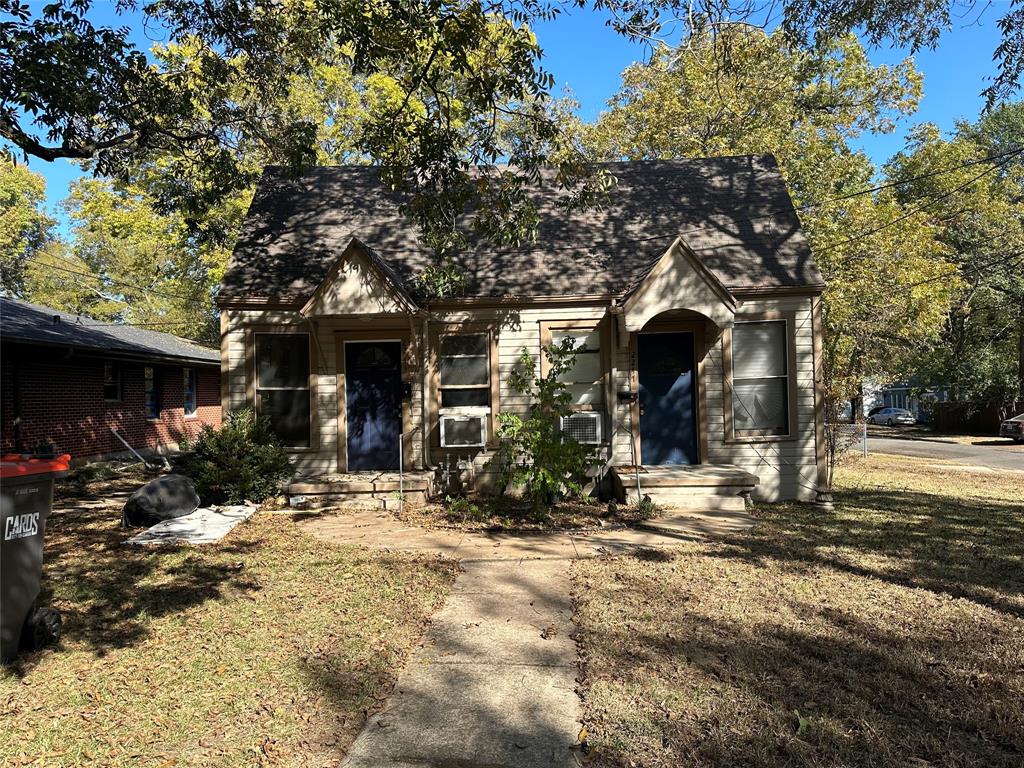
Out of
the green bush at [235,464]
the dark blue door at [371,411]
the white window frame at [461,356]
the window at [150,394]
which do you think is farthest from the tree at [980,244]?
the window at [150,394]

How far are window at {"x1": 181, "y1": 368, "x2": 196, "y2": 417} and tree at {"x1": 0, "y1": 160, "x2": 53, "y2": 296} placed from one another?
18883 mm

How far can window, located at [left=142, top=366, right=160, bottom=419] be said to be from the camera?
19.2 m

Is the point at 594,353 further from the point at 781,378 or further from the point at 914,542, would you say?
the point at 914,542

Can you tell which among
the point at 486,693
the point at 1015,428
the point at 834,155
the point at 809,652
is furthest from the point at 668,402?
the point at 1015,428

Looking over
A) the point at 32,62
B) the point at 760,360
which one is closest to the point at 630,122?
the point at 760,360

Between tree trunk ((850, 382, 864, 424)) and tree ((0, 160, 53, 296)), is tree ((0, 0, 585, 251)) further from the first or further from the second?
tree ((0, 160, 53, 296))

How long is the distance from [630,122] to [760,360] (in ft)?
45.8

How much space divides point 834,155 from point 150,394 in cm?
2151

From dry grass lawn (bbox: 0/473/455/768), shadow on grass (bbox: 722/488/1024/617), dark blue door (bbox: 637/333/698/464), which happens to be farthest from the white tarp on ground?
dark blue door (bbox: 637/333/698/464)

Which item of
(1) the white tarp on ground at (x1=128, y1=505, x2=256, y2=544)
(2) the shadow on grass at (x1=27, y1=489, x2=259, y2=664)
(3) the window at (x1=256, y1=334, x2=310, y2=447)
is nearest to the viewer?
(2) the shadow on grass at (x1=27, y1=489, x2=259, y2=664)

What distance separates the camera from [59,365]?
15.4 m

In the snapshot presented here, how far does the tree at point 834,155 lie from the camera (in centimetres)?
1664

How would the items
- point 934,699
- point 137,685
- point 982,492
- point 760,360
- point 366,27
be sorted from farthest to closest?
point 982,492 → point 760,360 → point 366,27 → point 137,685 → point 934,699

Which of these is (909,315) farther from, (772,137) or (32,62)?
(32,62)
